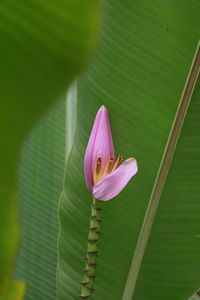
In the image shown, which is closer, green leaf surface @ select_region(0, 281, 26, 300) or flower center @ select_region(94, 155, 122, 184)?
green leaf surface @ select_region(0, 281, 26, 300)

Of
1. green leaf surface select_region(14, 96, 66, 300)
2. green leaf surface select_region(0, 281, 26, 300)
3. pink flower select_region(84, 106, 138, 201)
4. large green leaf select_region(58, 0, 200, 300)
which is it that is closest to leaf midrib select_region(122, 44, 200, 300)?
large green leaf select_region(58, 0, 200, 300)

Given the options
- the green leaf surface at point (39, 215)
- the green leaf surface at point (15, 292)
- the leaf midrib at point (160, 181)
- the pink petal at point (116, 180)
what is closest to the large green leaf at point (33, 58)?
the green leaf surface at point (15, 292)

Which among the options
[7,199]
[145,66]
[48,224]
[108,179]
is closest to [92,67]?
[145,66]

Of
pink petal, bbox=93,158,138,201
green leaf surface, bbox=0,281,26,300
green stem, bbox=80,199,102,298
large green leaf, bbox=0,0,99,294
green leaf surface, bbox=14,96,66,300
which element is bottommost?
green leaf surface, bbox=14,96,66,300

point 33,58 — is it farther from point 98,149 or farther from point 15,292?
point 98,149

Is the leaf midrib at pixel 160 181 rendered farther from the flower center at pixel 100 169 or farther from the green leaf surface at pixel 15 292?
the green leaf surface at pixel 15 292

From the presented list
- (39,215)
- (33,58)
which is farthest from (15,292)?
(39,215)

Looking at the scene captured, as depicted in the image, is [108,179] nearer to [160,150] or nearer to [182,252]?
[160,150]

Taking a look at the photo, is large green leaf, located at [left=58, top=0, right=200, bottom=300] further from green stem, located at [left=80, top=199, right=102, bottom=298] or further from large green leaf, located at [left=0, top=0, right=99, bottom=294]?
large green leaf, located at [left=0, top=0, right=99, bottom=294]
